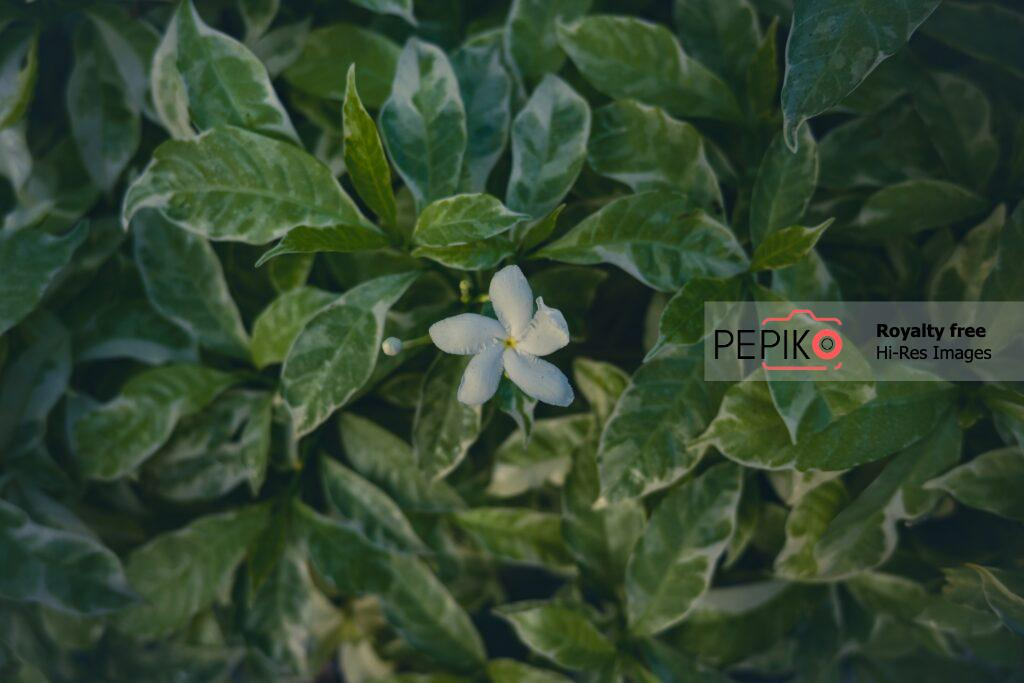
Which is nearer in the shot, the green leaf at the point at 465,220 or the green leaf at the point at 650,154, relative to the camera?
the green leaf at the point at 465,220

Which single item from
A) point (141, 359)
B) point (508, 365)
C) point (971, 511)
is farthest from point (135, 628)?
point (971, 511)

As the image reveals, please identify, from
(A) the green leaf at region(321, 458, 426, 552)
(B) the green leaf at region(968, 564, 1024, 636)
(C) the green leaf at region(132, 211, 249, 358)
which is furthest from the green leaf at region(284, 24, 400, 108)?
(B) the green leaf at region(968, 564, 1024, 636)

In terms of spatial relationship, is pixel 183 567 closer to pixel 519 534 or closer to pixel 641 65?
pixel 519 534

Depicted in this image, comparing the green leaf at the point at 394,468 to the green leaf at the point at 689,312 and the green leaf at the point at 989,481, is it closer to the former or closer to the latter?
the green leaf at the point at 689,312

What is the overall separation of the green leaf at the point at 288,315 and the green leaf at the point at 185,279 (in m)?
0.07

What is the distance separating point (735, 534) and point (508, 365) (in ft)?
1.30

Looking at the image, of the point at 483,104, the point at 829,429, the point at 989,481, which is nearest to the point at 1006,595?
the point at 989,481

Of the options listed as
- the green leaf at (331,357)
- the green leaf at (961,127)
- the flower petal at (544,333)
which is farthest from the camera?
the green leaf at (961,127)

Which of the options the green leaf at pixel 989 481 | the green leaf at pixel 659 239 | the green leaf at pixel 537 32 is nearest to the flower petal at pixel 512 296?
the green leaf at pixel 659 239

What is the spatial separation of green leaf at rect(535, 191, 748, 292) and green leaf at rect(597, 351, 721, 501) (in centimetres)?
9

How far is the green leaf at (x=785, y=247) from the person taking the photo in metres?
0.67

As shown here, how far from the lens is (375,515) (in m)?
0.86

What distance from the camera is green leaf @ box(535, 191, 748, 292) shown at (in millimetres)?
728

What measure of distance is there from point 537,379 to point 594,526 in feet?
1.07
